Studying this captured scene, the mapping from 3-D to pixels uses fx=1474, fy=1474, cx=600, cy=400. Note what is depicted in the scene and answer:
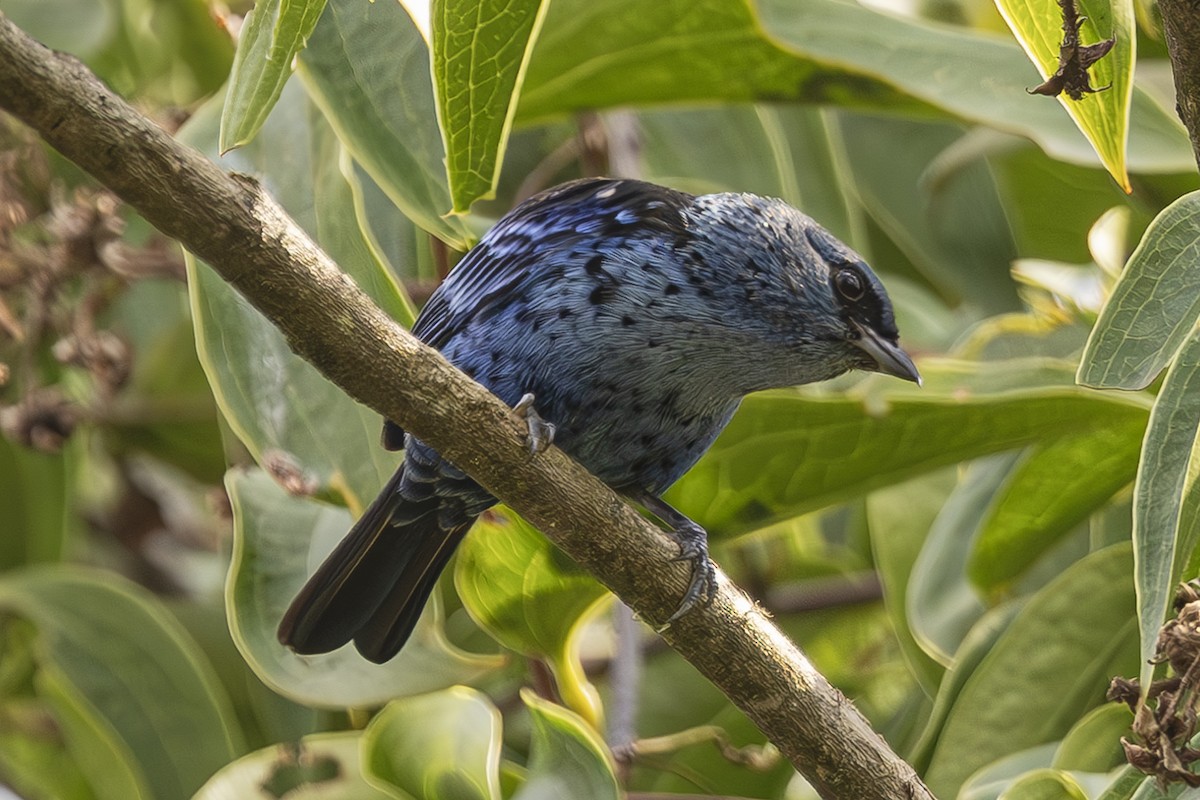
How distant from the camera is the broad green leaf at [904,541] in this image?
3191mm

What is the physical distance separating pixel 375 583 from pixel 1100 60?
173cm

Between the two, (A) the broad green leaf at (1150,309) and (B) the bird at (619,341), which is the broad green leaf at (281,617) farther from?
(A) the broad green leaf at (1150,309)

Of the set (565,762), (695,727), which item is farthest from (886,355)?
(695,727)

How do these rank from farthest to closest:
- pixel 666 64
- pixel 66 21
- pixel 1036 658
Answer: pixel 66 21
pixel 666 64
pixel 1036 658

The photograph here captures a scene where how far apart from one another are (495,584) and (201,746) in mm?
877

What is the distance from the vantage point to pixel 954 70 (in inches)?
130

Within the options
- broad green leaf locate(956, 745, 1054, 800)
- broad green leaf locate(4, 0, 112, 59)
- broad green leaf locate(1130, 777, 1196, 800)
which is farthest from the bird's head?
broad green leaf locate(4, 0, 112, 59)

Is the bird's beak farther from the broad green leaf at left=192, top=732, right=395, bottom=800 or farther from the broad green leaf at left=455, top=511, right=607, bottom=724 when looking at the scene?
the broad green leaf at left=192, top=732, right=395, bottom=800

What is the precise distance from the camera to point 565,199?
2.99 m

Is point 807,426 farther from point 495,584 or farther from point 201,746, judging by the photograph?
point 201,746

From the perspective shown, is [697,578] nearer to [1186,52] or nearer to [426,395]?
[426,395]

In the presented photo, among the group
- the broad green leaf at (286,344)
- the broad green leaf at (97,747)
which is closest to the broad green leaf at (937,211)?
the broad green leaf at (286,344)

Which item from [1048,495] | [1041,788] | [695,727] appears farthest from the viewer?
[695,727]

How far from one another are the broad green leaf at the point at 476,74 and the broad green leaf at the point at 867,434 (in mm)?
934
